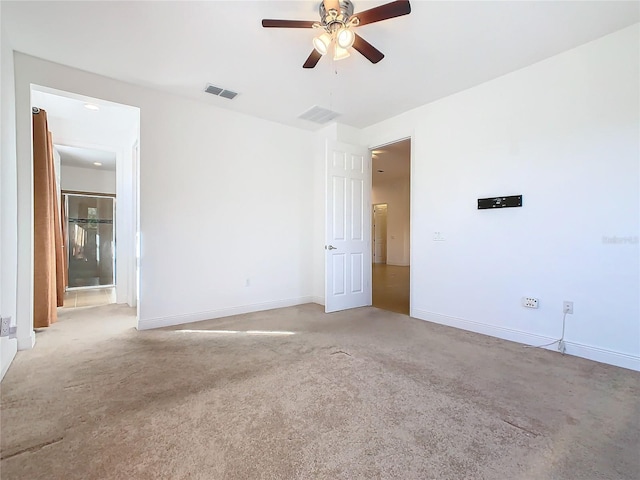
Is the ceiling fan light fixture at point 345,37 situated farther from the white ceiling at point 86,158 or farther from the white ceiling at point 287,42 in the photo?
the white ceiling at point 86,158

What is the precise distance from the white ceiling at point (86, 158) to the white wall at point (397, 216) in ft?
25.4

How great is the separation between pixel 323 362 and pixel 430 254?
6.98 feet

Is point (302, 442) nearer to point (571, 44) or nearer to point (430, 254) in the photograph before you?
point (430, 254)

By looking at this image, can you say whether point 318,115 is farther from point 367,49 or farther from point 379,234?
point 379,234

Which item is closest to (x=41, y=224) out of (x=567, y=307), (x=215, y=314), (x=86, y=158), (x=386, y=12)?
(x=215, y=314)

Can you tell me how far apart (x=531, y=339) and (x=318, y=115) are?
3.76m

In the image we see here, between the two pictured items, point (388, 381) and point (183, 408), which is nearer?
point (183, 408)

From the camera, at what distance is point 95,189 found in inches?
261

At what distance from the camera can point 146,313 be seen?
3.40m

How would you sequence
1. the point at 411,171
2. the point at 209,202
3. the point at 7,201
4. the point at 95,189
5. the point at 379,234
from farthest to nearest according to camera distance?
the point at 379,234 < the point at 95,189 < the point at 411,171 < the point at 209,202 < the point at 7,201

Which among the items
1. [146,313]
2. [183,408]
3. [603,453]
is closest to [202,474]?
[183,408]

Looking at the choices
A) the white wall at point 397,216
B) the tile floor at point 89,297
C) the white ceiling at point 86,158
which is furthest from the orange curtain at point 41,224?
the white wall at point 397,216

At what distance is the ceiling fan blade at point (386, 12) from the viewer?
184 cm

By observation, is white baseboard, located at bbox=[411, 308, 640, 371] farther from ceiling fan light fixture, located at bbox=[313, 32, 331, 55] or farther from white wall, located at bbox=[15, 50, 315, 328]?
ceiling fan light fixture, located at bbox=[313, 32, 331, 55]
